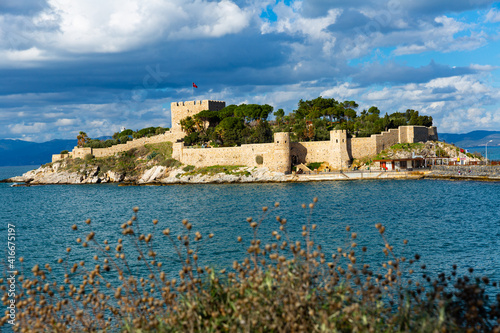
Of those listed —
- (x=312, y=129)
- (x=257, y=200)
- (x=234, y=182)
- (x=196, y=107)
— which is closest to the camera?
(x=257, y=200)

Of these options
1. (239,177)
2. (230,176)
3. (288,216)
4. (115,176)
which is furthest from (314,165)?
(115,176)

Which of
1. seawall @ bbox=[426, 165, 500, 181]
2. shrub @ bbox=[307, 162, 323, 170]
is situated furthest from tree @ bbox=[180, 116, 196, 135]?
seawall @ bbox=[426, 165, 500, 181]

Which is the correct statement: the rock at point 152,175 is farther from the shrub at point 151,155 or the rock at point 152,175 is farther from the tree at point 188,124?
the tree at point 188,124

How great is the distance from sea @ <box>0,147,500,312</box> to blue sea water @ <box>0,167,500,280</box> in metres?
0.06

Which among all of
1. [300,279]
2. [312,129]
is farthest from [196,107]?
[300,279]

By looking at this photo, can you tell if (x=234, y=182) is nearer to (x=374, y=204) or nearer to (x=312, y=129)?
(x=312, y=129)

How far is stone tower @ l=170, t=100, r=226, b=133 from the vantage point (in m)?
72.6

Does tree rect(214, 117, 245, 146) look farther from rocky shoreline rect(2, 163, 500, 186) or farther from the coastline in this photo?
the coastline

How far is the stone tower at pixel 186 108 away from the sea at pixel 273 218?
20988mm

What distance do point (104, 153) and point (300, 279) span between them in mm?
65913

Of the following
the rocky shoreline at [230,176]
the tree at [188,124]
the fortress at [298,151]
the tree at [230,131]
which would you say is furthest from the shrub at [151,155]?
the tree at [230,131]

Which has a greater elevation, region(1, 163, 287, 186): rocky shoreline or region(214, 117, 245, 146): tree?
region(214, 117, 245, 146): tree

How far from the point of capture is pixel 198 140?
65000 mm

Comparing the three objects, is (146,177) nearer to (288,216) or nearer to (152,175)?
(152,175)
